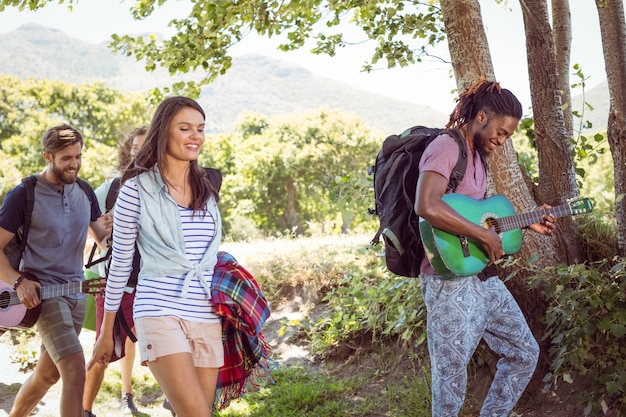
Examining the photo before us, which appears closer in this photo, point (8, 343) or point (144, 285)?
point (144, 285)

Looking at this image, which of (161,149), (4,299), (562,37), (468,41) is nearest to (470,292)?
(161,149)

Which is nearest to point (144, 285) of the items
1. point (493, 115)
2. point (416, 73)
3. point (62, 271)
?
point (62, 271)

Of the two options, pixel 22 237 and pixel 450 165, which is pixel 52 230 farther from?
pixel 450 165

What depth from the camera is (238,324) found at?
3121 millimetres

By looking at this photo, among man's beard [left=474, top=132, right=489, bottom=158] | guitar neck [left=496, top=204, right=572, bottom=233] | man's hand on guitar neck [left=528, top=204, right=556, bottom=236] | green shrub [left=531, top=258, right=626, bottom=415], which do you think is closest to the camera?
man's beard [left=474, top=132, right=489, bottom=158]

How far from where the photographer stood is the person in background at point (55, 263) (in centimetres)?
397

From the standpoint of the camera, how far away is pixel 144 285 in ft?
9.79

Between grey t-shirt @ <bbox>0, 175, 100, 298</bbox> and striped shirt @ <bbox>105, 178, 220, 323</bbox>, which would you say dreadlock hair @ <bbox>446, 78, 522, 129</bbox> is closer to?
striped shirt @ <bbox>105, 178, 220, 323</bbox>

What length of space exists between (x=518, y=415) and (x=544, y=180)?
1.77m

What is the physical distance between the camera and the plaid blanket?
3.06 m

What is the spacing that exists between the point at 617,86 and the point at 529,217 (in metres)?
1.84

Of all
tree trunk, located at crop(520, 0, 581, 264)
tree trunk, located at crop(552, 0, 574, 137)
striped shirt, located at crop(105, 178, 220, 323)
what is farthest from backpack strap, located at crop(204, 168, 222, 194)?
tree trunk, located at crop(552, 0, 574, 137)

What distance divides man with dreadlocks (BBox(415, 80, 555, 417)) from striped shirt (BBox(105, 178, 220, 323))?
3.41 ft

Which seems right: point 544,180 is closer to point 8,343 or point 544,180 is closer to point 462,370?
point 462,370
